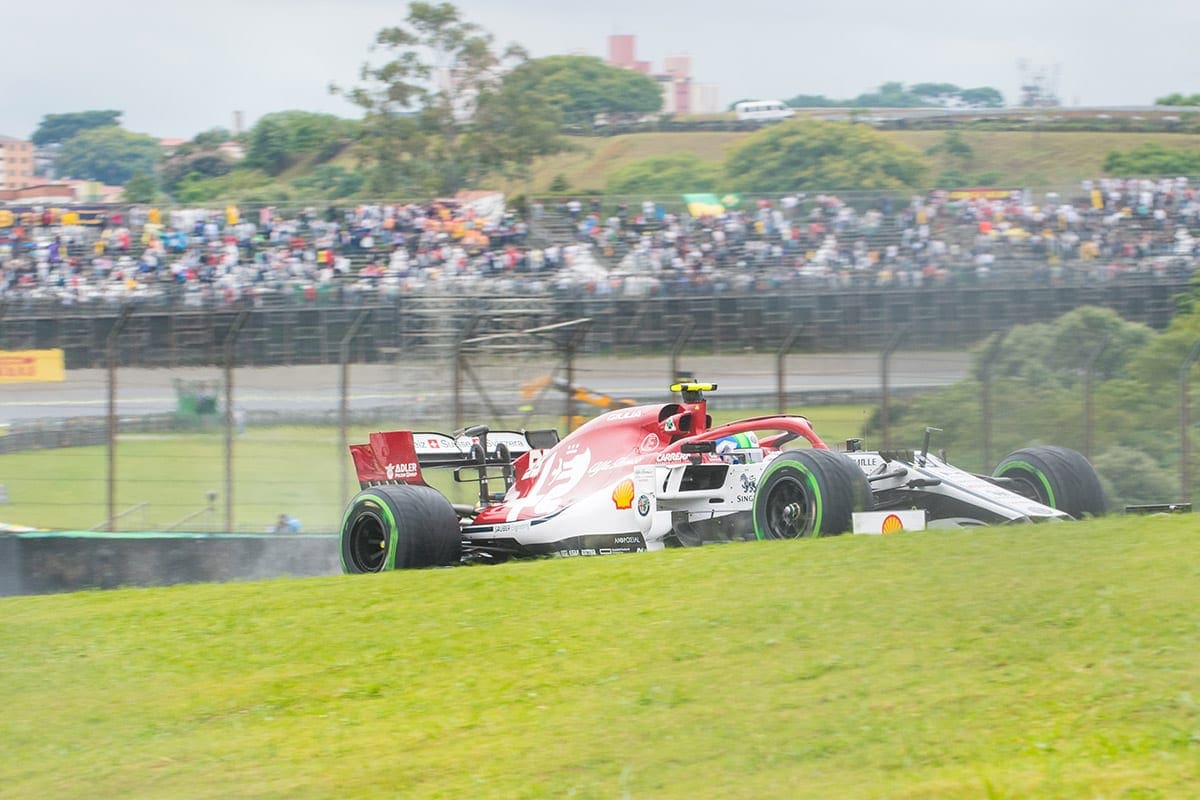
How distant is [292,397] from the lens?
17.8 metres

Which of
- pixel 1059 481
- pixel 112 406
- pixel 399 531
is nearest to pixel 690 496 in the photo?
pixel 399 531

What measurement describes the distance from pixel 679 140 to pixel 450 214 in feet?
66.4

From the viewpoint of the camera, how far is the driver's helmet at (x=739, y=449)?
1047cm

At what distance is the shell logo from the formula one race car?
0.01 metres

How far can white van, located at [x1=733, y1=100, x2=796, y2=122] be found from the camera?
46.2m

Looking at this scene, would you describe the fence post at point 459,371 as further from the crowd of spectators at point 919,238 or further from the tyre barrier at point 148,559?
the crowd of spectators at point 919,238

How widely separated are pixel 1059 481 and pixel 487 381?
919cm

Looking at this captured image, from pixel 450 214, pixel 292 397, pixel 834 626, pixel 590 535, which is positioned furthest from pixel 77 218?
pixel 834 626

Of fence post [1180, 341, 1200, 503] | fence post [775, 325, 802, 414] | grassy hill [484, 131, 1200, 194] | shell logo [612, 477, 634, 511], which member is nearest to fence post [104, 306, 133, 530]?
shell logo [612, 477, 634, 511]

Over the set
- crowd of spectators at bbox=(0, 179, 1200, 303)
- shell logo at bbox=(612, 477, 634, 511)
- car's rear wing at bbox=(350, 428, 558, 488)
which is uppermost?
crowd of spectators at bbox=(0, 179, 1200, 303)

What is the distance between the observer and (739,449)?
1058 cm

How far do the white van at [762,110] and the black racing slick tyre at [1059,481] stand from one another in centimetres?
3491

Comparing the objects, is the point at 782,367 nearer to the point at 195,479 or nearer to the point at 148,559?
the point at 148,559

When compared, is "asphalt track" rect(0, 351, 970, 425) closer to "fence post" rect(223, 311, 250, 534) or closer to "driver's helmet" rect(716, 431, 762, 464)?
"fence post" rect(223, 311, 250, 534)
